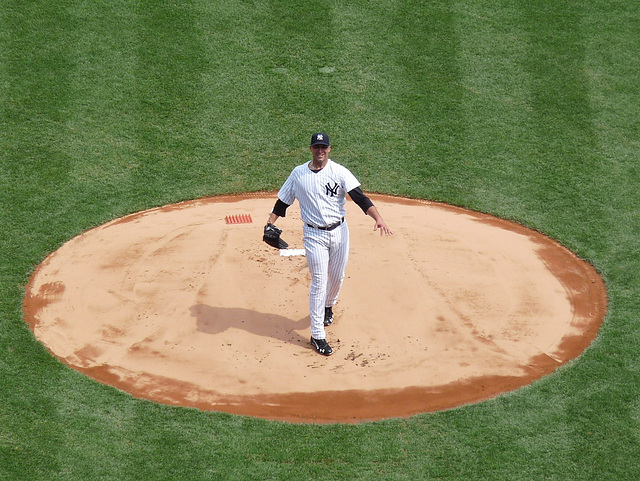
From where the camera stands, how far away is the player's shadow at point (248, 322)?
9047mm

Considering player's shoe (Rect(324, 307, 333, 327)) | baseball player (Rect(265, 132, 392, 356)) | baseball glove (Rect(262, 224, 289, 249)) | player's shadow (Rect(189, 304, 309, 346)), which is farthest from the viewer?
player's shoe (Rect(324, 307, 333, 327))

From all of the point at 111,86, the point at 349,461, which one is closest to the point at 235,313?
the point at 349,461

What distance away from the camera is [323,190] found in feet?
27.7

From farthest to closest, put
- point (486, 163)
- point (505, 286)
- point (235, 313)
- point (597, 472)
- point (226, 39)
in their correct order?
point (226, 39) < point (486, 163) < point (505, 286) < point (235, 313) < point (597, 472)

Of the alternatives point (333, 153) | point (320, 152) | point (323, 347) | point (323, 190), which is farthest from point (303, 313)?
point (333, 153)

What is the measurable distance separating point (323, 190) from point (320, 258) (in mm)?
677

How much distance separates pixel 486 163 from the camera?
1307 centimetres

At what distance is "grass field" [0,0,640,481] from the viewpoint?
7270mm

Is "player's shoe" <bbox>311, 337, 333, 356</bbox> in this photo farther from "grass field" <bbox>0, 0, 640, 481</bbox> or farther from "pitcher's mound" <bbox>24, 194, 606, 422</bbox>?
"grass field" <bbox>0, 0, 640, 481</bbox>

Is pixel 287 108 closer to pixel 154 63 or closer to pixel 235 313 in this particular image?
pixel 154 63

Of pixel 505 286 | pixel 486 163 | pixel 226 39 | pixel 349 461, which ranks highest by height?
pixel 226 39

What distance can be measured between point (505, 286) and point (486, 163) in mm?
3565

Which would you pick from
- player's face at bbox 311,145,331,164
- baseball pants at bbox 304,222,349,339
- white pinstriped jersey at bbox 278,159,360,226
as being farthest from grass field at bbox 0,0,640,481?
player's face at bbox 311,145,331,164

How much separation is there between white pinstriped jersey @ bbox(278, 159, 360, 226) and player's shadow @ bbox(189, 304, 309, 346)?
4.23ft
